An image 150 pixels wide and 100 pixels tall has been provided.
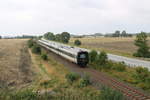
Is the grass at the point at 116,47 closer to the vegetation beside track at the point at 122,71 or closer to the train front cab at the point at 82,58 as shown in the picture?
the vegetation beside track at the point at 122,71

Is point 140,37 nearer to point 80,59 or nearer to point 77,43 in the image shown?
point 80,59

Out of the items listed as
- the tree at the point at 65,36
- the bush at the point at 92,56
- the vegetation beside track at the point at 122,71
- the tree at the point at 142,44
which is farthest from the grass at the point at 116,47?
the vegetation beside track at the point at 122,71

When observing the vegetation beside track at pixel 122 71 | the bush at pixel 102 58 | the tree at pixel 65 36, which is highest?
the tree at pixel 65 36

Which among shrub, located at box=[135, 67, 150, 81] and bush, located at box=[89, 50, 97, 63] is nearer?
shrub, located at box=[135, 67, 150, 81]

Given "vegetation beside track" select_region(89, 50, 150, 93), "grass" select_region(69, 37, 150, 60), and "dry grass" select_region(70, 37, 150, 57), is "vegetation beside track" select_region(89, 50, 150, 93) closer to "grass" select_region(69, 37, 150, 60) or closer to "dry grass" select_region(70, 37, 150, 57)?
"grass" select_region(69, 37, 150, 60)

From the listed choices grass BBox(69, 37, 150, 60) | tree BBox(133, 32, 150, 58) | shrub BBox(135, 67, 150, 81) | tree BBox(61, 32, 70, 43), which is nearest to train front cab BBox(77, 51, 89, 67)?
shrub BBox(135, 67, 150, 81)

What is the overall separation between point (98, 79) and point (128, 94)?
6339 millimetres

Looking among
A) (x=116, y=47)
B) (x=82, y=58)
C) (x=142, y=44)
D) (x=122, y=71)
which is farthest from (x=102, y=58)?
(x=116, y=47)

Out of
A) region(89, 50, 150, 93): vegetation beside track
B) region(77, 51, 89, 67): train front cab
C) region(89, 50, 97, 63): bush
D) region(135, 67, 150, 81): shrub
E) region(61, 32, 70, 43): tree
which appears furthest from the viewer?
region(61, 32, 70, 43): tree

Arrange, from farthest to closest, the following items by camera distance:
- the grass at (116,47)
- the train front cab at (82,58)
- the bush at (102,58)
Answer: the grass at (116,47)
the train front cab at (82,58)
the bush at (102,58)

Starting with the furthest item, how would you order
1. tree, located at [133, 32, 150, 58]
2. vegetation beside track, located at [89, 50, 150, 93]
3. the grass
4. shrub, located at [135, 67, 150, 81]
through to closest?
the grass, tree, located at [133, 32, 150, 58], shrub, located at [135, 67, 150, 81], vegetation beside track, located at [89, 50, 150, 93]

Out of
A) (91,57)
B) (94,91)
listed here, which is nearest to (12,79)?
(94,91)

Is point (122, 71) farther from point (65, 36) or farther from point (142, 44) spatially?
point (65, 36)

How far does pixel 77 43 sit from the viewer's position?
3844 inches
